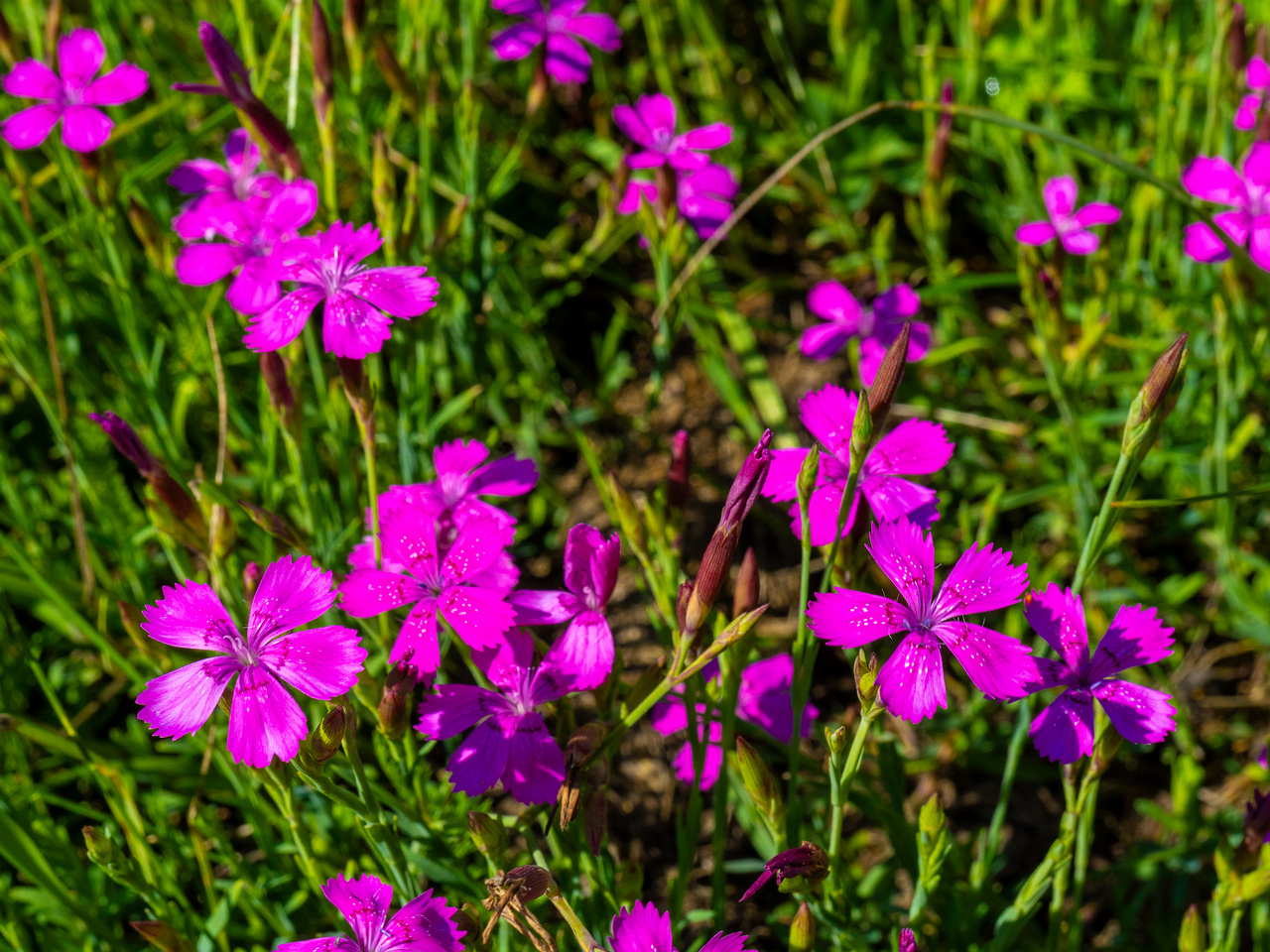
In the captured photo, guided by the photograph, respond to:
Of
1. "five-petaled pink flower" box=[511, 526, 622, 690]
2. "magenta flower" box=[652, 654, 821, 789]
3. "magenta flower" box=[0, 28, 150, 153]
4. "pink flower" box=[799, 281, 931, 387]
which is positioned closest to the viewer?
"five-petaled pink flower" box=[511, 526, 622, 690]

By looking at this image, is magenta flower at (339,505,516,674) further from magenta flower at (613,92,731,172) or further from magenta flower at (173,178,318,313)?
magenta flower at (613,92,731,172)

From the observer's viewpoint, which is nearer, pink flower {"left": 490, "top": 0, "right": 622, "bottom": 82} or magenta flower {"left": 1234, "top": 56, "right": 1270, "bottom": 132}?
magenta flower {"left": 1234, "top": 56, "right": 1270, "bottom": 132}

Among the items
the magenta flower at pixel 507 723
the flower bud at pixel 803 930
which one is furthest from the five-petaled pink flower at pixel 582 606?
the flower bud at pixel 803 930

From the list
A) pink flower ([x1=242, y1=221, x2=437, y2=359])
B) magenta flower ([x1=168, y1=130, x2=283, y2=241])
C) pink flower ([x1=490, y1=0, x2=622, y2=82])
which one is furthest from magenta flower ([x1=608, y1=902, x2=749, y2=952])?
pink flower ([x1=490, y1=0, x2=622, y2=82])

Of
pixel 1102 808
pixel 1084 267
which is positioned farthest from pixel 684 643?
pixel 1084 267

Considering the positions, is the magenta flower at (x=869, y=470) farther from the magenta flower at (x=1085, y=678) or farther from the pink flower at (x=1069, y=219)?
the pink flower at (x=1069, y=219)

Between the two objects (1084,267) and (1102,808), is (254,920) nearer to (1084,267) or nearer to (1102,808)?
(1102,808)
